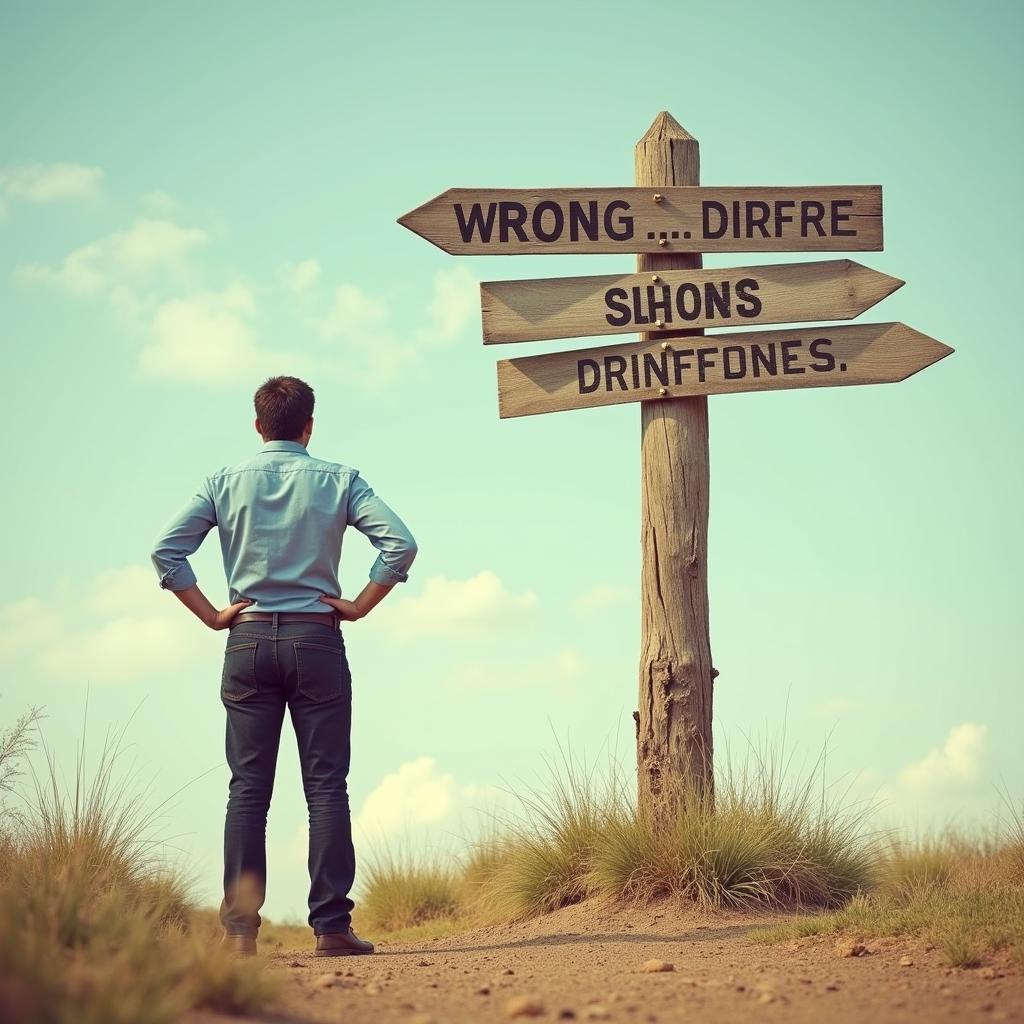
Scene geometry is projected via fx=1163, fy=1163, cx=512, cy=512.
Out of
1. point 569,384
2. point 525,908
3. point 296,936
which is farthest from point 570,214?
point 296,936

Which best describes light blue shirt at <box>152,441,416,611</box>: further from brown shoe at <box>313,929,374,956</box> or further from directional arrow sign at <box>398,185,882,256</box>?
directional arrow sign at <box>398,185,882,256</box>

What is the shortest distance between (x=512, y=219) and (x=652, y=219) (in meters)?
0.89

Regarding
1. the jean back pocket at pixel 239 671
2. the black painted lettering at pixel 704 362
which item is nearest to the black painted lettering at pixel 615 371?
the black painted lettering at pixel 704 362

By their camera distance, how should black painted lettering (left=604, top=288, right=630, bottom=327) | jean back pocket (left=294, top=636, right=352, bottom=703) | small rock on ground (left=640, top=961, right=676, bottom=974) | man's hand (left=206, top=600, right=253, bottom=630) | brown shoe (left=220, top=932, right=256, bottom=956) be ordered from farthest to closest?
black painted lettering (left=604, top=288, right=630, bottom=327) → man's hand (left=206, top=600, right=253, bottom=630) → jean back pocket (left=294, top=636, right=352, bottom=703) → brown shoe (left=220, top=932, right=256, bottom=956) → small rock on ground (left=640, top=961, right=676, bottom=974)

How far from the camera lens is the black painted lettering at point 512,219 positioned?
23.3 feet

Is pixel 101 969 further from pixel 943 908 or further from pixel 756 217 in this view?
pixel 756 217

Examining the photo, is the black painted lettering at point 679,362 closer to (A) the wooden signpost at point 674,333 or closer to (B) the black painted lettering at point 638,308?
(A) the wooden signpost at point 674,333

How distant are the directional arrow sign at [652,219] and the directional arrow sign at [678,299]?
18 centimetres

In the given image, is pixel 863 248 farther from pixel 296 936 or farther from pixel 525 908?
pixel 296 936

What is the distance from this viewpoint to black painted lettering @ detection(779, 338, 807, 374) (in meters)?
7.25

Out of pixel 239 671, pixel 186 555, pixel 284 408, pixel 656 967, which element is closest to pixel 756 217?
pixel 284 408

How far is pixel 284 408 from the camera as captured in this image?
576 cm

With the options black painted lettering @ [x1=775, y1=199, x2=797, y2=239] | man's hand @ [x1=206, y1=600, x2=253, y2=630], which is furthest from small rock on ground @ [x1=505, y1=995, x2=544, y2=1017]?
black painted lettering @ [x1=775, y1=199, x2=797, y2=239]

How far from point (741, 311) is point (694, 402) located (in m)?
0.63
